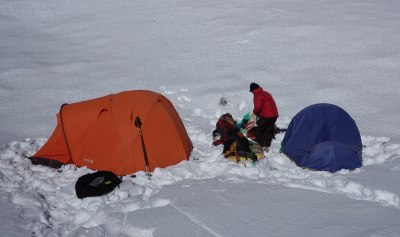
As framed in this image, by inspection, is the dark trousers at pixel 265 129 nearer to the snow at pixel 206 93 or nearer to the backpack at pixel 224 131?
the snow at pixel 206 93

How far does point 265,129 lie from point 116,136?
9.37 feet

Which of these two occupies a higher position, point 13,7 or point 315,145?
point 13,7

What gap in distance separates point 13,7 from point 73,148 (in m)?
14.1

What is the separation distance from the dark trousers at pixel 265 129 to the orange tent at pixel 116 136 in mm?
1510

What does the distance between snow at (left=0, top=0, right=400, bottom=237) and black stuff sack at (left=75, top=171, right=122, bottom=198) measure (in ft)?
0.40

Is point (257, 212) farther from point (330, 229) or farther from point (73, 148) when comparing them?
point (73, 148)

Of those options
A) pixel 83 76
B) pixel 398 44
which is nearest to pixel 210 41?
pixel 83 76

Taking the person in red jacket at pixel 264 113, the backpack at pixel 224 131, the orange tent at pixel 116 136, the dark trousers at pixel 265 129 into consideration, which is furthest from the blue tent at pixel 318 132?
the orange tent at pixel 116 136

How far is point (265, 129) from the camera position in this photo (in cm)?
854

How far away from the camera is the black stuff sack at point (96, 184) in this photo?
21.1 ft

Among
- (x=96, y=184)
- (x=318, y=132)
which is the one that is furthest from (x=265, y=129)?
(x=96, y=184)

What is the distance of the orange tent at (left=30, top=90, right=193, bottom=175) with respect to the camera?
724 cm

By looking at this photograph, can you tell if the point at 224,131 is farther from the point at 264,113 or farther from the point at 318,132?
the point at 318,132

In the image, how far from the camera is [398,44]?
1302 centimetres
